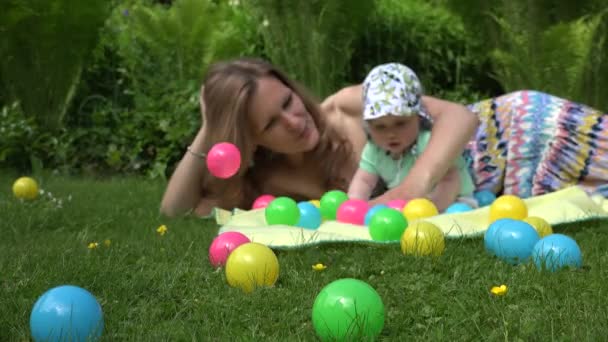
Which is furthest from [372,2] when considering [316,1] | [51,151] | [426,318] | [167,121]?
[426,318]

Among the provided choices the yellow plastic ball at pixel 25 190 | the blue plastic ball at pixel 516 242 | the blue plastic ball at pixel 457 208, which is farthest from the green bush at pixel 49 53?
the blue plastic ball at pixel 516 242

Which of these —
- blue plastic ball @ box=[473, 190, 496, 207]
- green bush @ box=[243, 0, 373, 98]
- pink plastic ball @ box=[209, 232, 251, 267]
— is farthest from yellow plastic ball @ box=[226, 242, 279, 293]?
green bush @ box=[243, 0, 373, 98]

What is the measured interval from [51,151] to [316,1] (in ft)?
9.83

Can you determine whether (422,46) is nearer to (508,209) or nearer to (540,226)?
(508,209)

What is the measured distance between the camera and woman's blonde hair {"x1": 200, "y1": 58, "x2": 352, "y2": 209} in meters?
4.10

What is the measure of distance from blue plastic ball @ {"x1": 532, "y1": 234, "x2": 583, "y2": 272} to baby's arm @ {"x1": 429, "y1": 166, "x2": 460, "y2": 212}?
5.00 ft

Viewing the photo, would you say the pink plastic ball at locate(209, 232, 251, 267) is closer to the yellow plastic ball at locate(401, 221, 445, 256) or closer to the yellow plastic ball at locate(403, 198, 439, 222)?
the yellow plastic ball at locate(401, 221, 445, 256)

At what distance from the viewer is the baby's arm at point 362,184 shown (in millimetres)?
4246

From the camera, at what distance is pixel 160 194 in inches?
209

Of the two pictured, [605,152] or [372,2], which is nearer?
[605,152]

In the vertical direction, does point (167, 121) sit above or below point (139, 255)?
below

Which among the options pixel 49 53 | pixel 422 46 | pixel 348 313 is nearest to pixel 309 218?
pixel 348 313

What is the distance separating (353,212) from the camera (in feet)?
12.3

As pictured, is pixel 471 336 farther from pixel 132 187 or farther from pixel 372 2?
pixel 372 2
